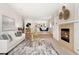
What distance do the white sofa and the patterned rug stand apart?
0.13 m

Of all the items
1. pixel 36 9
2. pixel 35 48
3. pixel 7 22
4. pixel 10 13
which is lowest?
pixel 35 48

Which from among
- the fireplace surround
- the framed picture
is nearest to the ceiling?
the framed picture

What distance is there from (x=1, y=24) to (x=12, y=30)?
0.48 m

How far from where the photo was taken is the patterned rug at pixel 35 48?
3.26m

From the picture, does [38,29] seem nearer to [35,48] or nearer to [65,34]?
[35,48]

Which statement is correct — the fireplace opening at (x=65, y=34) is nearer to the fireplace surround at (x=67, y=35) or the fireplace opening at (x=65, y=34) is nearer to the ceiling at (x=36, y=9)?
the fireplace surround at (x=67, y=35)

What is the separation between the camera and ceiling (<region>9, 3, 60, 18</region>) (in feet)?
10.5

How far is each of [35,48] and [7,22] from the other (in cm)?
134

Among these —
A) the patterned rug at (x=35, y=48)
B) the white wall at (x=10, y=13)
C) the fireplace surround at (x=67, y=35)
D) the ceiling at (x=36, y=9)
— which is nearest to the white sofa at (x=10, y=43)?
the patterned rug at (x=35, y=48)

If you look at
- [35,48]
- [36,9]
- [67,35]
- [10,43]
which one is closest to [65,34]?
[67,35]

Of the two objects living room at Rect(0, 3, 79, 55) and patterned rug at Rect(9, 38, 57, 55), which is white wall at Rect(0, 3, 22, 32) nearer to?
living room at Rect(0, 3, 79, 55)

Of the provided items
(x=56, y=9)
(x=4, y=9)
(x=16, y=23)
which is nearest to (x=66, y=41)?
(x=56, y=9)

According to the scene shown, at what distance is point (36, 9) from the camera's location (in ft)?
10.9

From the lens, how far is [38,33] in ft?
11.2
